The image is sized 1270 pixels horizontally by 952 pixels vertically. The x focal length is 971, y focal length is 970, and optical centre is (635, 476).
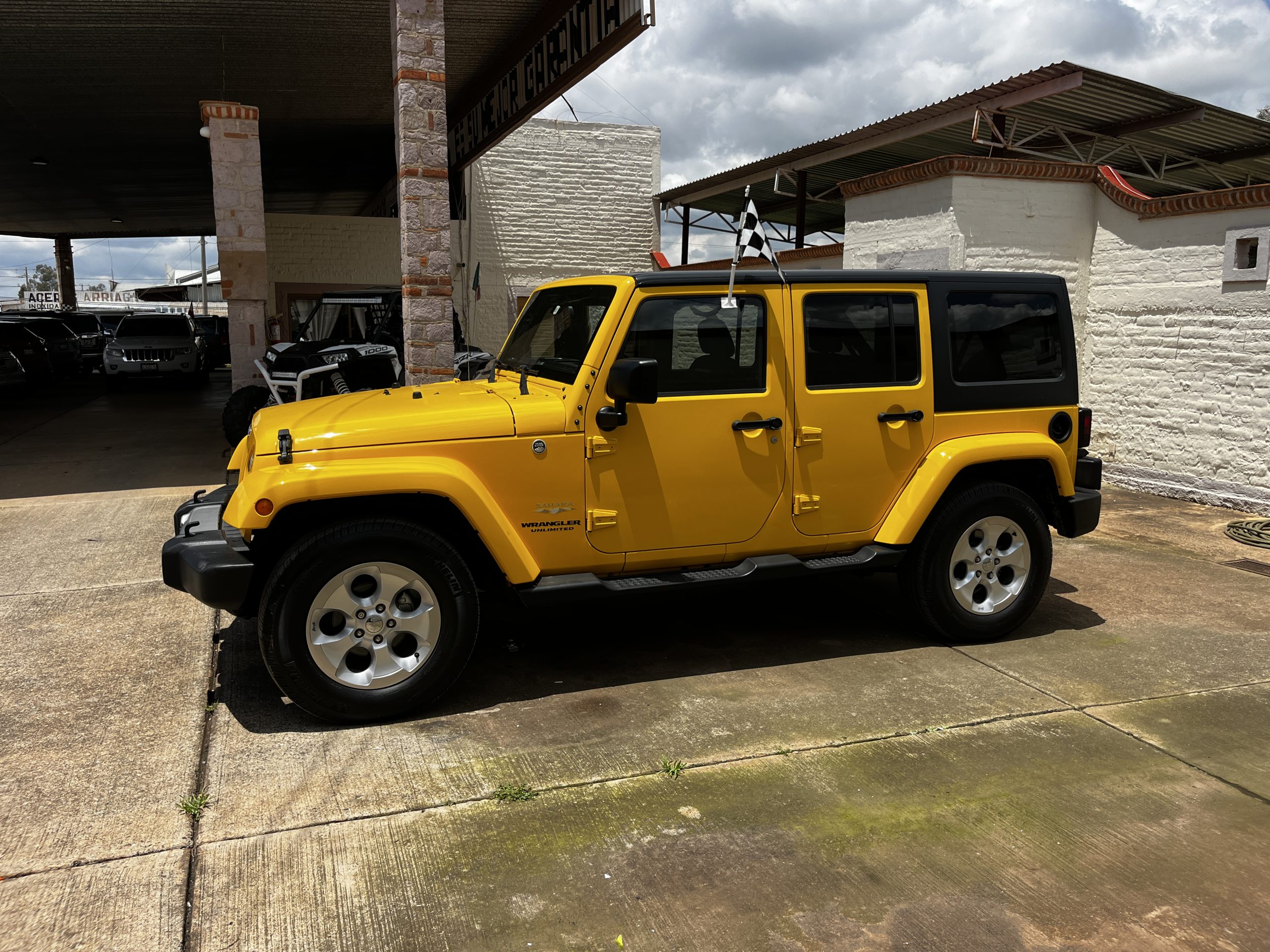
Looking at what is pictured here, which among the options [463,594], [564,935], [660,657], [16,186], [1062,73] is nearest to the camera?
[564,935]

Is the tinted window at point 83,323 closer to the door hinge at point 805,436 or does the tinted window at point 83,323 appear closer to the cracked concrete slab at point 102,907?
the door hinge at point 805,436

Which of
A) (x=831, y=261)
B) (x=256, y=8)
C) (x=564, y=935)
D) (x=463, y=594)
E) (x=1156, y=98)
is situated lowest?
(x=564, y=935)

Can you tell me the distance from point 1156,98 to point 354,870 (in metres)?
12.4

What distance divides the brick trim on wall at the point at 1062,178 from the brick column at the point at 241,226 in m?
7.33

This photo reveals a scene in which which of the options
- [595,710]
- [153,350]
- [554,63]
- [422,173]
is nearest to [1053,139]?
[554,63]

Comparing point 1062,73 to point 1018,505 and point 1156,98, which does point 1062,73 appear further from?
point 1018,505

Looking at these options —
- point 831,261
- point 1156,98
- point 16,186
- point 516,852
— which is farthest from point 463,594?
point 16,186

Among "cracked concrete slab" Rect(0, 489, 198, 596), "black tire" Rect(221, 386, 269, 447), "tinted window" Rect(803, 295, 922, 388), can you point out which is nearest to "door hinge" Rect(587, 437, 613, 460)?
"tinted window" Rect(803, 295, 922, 388)

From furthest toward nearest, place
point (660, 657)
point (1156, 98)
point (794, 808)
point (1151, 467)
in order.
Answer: point (1156, 98) → point (1151, 467) → point (660, 657) → point (794, 808)

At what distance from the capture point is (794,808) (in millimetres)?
3465

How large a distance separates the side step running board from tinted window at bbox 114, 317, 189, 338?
1985cm

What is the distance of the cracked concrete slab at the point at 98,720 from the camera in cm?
329

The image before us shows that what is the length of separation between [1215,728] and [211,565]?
4.25m

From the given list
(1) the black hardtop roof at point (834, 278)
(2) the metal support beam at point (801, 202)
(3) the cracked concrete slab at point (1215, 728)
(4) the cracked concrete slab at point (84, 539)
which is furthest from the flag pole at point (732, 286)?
(2) the metal support beam at point (801, 202)
